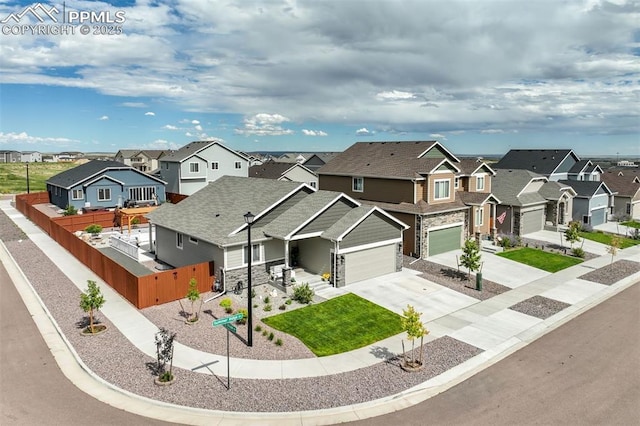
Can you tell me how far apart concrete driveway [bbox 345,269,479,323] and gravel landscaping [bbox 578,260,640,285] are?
9.90 metres

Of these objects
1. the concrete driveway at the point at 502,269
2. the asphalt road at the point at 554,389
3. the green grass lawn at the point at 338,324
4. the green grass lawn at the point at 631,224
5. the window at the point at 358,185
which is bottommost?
the asphalt road at the point at 554,389

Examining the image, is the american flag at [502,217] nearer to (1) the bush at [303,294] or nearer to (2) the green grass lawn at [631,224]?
(2) the green grass lawn at [631,224]

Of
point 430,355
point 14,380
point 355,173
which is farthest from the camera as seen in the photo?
point 355,173

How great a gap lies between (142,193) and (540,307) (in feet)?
139

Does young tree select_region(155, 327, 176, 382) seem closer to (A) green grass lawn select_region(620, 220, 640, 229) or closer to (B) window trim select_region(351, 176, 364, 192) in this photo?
(B) window trim select_region(351, 176, 364, 192)

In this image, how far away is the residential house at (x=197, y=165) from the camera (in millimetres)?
53594

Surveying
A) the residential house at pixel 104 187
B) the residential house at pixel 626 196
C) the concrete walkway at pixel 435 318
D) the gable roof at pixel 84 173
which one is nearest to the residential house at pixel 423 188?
the concrete walkway at pixel 435 318

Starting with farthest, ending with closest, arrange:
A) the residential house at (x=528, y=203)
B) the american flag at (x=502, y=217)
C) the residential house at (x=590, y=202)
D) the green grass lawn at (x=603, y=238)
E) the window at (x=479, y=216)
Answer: the residential house at (x=590, y=202), the residential house at (x=528, y=203), the american flag at (x=502, y=217), the green grass lawn at (x=603, y=238), the window at (x=479, y=216)

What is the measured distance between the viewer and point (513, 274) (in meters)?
26.7

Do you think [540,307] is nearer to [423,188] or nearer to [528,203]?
[423,188]

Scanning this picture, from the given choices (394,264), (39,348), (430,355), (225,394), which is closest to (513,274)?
(394,264)

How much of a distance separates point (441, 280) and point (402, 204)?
8.74m

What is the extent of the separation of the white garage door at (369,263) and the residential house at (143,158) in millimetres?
90696

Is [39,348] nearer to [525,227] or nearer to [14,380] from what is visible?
[14,380]
